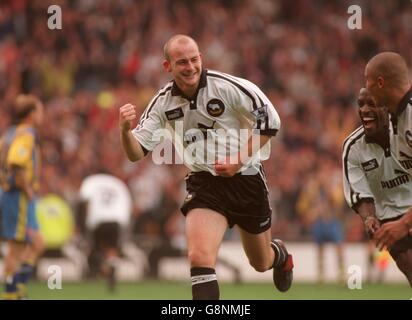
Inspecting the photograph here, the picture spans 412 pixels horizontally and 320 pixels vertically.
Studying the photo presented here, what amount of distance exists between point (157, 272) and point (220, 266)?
3.36 ft

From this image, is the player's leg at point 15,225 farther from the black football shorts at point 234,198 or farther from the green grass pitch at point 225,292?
the black football shorts at point 234,198

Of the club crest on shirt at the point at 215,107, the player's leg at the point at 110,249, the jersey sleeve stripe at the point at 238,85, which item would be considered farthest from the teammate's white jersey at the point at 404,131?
the player's leg at the point at 110,249

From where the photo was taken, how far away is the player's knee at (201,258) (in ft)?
25.3

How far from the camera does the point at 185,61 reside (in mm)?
8078

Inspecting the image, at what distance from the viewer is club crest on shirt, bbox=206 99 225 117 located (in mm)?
8266

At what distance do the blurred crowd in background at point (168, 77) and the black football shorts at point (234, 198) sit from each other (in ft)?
28.3

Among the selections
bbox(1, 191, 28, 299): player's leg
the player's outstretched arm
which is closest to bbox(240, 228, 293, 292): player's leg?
the player's outstretched arm

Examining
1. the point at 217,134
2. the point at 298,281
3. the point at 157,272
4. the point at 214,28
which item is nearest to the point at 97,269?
the point at 157,272

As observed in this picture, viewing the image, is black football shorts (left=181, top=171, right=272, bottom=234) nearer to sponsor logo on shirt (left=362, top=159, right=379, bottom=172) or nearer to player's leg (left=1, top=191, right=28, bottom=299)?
sponsor logo on shirt (left=362, top=159, right=379, bottom=172)

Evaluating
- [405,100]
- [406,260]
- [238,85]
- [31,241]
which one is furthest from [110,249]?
[405,100]

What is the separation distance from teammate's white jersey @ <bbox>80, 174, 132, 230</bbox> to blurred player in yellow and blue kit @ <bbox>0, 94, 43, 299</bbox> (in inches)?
160

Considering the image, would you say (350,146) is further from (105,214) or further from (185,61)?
(105,214)

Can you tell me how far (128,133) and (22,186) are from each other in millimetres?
3351
